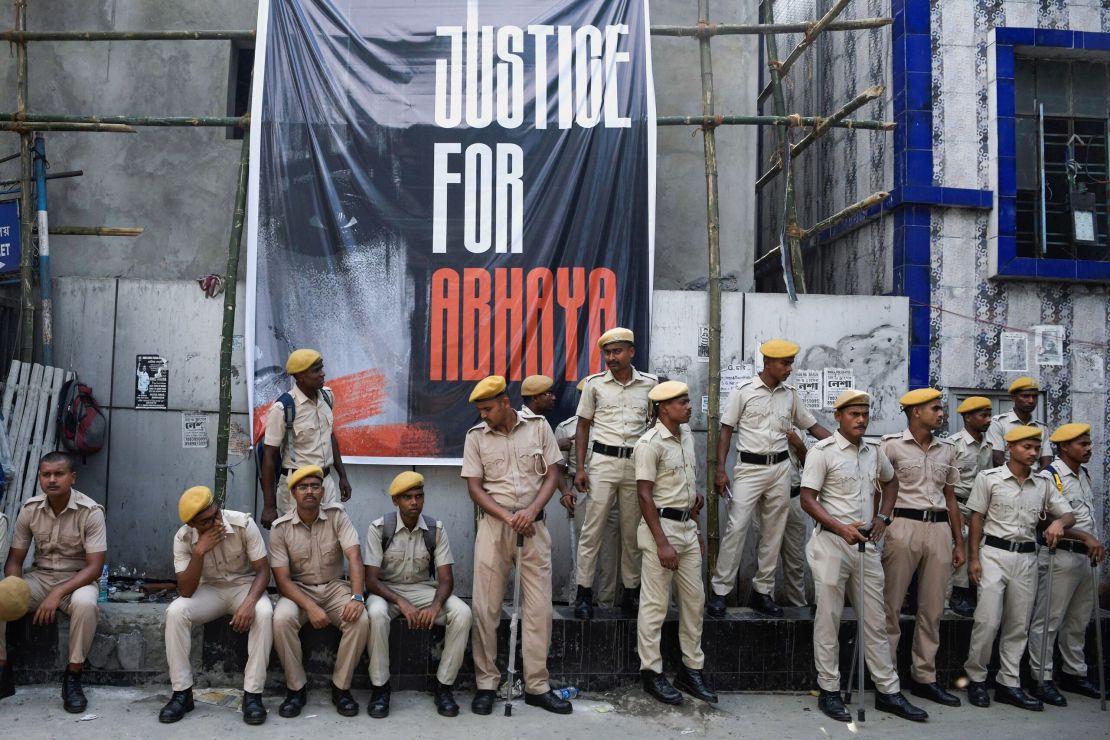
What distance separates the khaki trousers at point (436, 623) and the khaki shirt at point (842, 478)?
2.42 m

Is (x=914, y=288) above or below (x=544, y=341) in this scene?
above

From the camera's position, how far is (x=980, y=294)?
888 cm

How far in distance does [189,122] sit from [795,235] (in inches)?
207

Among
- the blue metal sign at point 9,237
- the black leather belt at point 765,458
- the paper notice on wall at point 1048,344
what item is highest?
the blue metal sign at point 9,237

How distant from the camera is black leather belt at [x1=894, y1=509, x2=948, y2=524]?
21.7 feet

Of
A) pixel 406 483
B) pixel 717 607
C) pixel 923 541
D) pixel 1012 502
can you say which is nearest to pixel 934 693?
pixel 923 541

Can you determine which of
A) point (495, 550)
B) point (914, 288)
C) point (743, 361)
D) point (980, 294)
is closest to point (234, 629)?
point (495, 550)

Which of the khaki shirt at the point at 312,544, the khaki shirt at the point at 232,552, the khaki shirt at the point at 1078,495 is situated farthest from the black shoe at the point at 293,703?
the khaki shirt at the point at 1078,495

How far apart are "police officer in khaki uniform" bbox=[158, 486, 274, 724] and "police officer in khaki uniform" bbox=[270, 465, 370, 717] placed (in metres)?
0.12

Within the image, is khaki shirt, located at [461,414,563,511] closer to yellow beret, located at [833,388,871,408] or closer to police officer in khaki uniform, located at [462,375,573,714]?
police officer in khaki uniform, located at [462,375,573,714]

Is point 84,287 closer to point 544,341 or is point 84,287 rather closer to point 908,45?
point 544,341

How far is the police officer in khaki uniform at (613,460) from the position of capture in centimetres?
680

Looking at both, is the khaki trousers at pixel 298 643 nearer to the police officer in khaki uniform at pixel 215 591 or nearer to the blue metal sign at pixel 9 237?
the police officer in khaki uniform at pixel 215 591

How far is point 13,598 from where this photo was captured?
5918 mm
